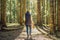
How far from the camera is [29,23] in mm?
12789

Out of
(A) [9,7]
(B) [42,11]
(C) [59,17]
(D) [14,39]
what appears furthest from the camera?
(A) [9,7]

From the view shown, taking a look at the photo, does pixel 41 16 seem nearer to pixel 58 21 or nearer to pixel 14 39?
pixel 58 21

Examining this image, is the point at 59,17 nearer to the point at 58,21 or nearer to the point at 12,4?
the point at 58,21

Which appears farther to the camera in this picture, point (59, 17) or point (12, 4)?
point (12, 4)

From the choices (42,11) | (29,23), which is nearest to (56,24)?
(29,23)

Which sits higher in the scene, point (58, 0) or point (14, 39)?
point (58, 0)

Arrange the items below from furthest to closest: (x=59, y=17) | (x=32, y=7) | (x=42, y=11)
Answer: (x=32, y=7), (x=42, y=11), (x=59, y=17)

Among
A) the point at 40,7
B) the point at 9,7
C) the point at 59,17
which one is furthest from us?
the point at 9,7

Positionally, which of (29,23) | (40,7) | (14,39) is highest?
(40,7)

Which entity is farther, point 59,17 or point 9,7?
point 9,7

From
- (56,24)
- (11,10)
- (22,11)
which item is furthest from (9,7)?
(56,24)

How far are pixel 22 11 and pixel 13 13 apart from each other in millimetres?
7021

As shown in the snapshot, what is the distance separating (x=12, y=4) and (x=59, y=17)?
18.7 metres

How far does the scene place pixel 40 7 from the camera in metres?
23.8
